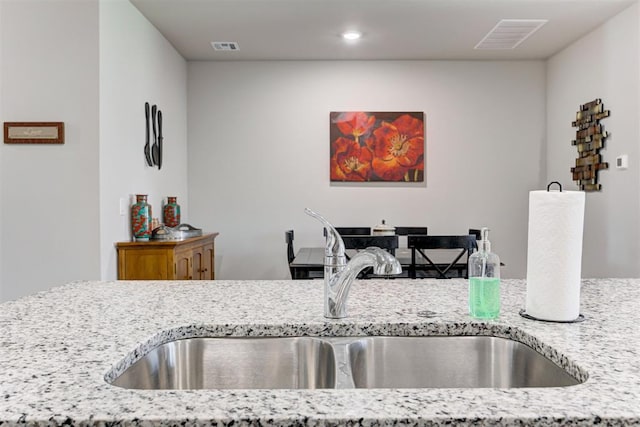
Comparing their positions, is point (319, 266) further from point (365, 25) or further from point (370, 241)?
point (365, 25)

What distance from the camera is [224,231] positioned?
5.33 metres

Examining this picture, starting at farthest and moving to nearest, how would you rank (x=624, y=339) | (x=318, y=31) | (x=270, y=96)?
(x=270, y=96)
(x=318, y=31)
(x=624, y=339)

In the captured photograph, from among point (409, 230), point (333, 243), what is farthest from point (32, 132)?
point (409, 230)

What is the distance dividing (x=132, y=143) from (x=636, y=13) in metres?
3.94

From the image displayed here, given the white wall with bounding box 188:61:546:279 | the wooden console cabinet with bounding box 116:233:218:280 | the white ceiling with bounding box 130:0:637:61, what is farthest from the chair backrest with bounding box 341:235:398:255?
the white wall with bounding box 188:61:546:279

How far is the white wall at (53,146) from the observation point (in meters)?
3.17

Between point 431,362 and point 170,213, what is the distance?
3758 millimetres

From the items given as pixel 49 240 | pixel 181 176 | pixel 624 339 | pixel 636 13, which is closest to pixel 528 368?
pixel 624 339

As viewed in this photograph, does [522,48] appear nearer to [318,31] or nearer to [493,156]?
[493,156]

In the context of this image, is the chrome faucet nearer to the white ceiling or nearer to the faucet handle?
the faucet handle

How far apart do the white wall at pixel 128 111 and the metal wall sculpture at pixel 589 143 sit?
381 cm

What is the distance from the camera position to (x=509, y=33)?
4391 mm

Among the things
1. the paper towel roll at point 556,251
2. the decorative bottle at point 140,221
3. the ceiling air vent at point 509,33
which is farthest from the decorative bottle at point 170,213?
the paper towel roll at point 556,251

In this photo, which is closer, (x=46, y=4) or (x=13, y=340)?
(x=13, y=340)
